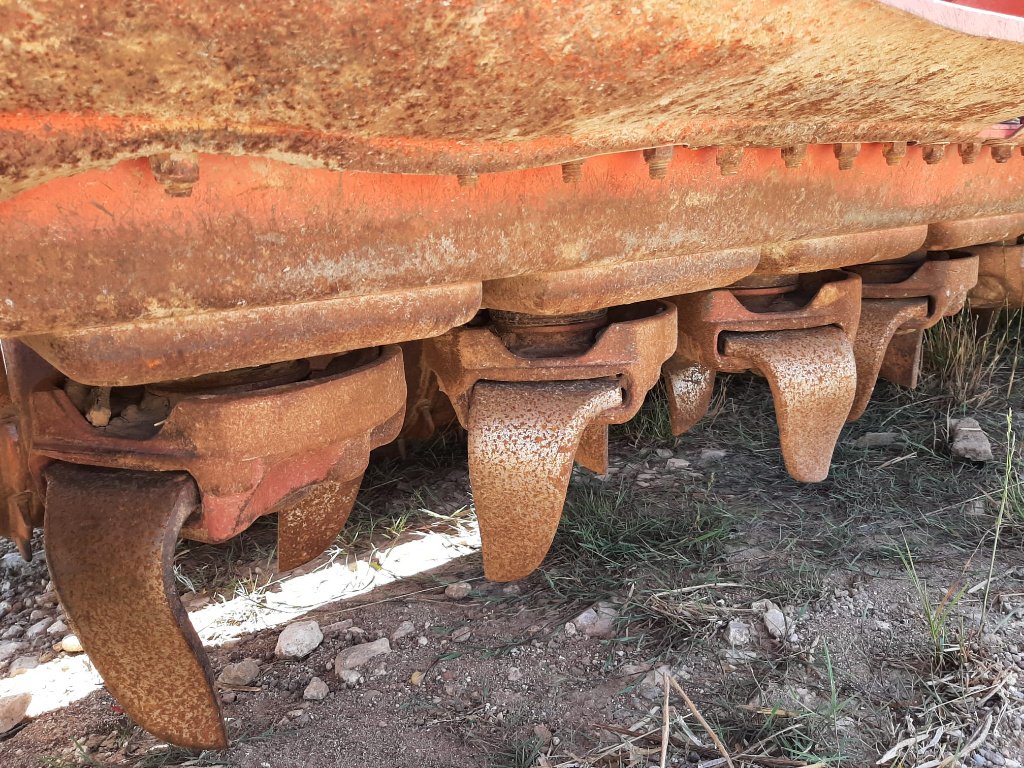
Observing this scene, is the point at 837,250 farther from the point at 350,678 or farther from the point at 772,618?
the point at 350,678

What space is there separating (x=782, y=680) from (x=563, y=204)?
97 centimetres

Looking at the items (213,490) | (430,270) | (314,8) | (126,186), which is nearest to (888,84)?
(430,270)

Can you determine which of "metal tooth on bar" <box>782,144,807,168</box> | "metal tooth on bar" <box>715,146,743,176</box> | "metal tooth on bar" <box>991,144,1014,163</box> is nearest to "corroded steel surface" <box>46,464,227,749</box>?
"metal tooth on bar" <box>715,146,743,176</box>

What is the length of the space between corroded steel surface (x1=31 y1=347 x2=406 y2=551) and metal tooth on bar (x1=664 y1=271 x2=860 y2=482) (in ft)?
2.91

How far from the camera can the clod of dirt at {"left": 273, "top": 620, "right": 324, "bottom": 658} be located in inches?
69.7

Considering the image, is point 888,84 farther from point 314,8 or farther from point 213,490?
point 213,490

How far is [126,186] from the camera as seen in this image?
86 centimetres

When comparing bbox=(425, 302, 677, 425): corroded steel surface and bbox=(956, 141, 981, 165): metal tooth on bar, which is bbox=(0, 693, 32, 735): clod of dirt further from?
bbox=(956, 141, 981, 165): metal tooth on bar

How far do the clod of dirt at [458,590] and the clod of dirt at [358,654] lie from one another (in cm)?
22

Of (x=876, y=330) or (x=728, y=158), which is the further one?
(x=876, y=330)

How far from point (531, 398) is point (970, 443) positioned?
62.6 inches

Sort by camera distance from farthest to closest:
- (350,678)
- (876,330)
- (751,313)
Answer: (876,330)
(751,313)
(350,678)

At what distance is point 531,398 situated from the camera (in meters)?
1.54

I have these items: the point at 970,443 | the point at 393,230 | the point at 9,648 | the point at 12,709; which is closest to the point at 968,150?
the point at 970,443
